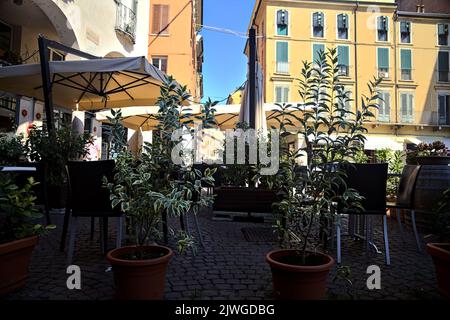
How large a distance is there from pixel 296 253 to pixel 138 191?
1140 mm

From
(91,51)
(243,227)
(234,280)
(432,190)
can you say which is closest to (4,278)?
(234,280)

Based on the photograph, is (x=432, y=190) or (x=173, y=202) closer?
(x=173, y=202)

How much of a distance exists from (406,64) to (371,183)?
2838cm

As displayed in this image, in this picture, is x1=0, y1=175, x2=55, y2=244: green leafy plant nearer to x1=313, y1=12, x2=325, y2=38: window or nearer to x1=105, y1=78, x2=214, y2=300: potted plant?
x1=105, y1=78, x2=214, y2=300: potted plant

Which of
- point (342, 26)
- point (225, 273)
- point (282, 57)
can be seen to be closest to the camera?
point (225, 273)

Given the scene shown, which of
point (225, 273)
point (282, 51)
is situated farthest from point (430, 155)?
point (282, 51)

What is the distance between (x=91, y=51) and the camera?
9.39 metres

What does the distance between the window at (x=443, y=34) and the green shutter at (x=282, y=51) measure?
12.7m

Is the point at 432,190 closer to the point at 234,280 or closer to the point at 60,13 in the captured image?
the point at 234,280

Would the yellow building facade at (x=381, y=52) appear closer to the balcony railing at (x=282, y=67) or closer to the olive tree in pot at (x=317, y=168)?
the balcony railing at (x=282, y=67)

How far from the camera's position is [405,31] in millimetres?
27688

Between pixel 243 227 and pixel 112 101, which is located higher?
pixel 112 101

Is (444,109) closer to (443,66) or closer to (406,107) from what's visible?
(406,107)

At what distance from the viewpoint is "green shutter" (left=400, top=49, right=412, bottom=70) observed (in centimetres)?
2720
